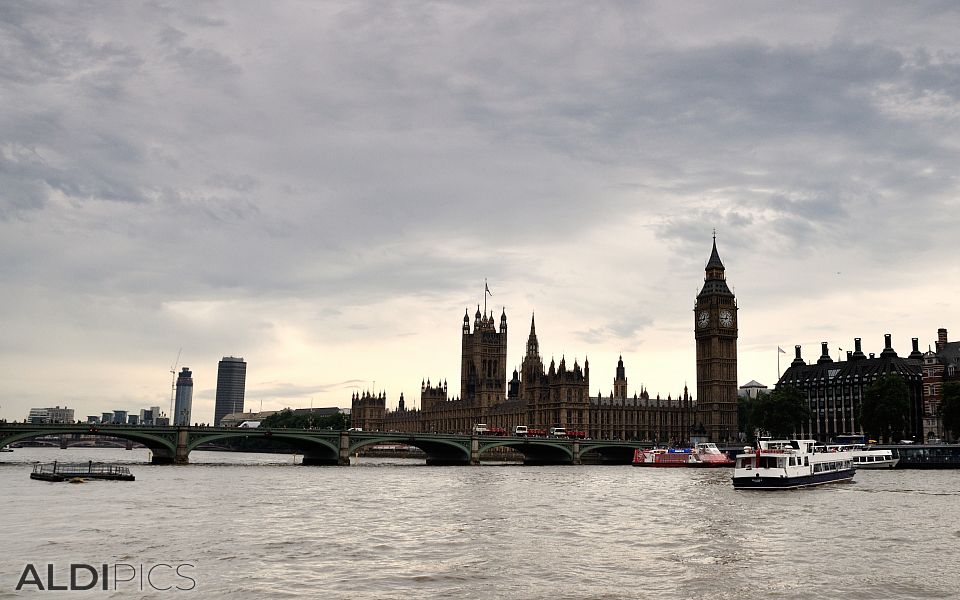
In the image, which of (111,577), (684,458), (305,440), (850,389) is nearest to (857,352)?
(850,389)

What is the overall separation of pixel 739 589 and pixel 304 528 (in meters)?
24.4

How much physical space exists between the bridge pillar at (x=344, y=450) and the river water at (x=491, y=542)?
2186 inches

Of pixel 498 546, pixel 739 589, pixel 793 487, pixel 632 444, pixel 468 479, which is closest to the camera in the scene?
pixel 739 589

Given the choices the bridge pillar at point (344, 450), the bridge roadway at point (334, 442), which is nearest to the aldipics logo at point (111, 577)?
the bridge roadway at point (334, 442)

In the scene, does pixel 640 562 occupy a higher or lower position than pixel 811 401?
lower

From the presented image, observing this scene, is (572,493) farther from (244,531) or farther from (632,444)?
(632,444)

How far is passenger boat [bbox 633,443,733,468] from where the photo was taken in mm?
146125

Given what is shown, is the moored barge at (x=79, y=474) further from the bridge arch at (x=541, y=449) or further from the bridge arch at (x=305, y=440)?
the bridge arch at (x=541, y=449)

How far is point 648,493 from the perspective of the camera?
77500 mm

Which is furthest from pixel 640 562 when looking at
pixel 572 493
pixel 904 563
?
pixel 572 493

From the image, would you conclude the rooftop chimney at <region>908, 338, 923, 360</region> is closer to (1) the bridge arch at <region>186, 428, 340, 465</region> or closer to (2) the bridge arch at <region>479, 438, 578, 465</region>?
(2) the bridge arch at <region>479, 438, 578, 465</region>

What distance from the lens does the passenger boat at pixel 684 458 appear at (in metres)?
146

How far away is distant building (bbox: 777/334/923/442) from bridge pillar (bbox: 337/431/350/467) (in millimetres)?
90270

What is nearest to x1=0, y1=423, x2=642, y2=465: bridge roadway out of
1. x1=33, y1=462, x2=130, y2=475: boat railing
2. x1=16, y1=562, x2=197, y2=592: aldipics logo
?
x1=33, y1=462, x2=130, y2=475: boat railing
